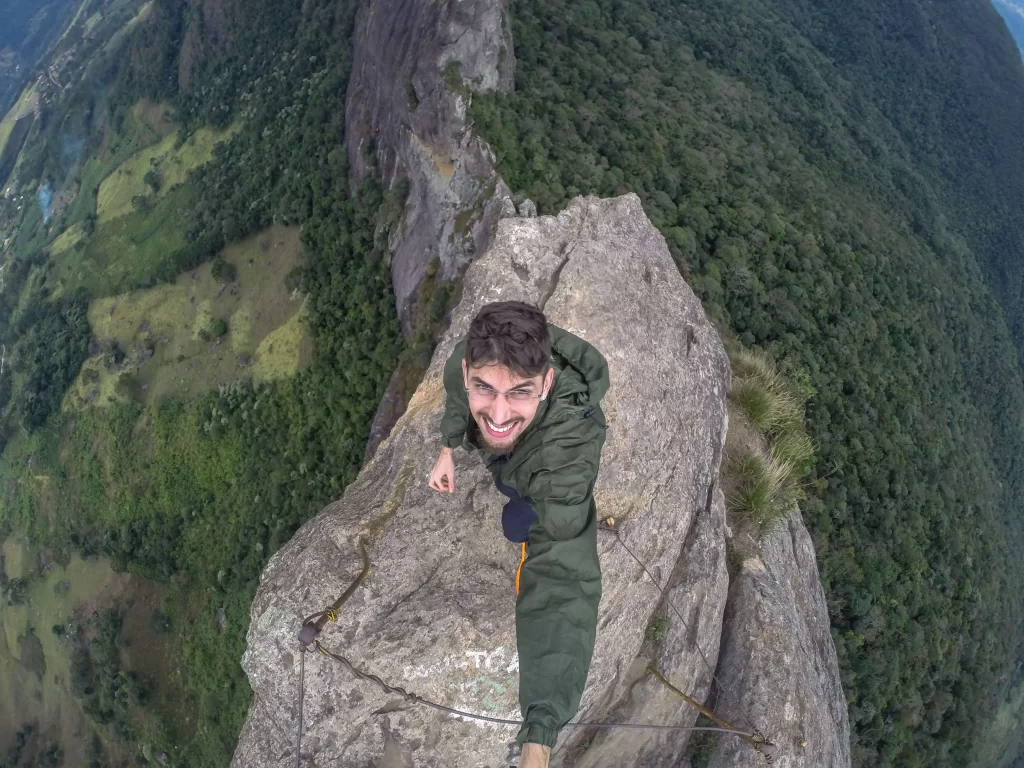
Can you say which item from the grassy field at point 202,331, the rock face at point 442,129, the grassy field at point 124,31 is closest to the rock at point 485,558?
the rock face at point 442,129

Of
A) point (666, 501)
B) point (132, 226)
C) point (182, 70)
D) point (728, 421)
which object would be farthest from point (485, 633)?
point (182, 70)

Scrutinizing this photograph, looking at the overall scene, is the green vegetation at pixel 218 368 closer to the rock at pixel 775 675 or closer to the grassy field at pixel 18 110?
the rock at pixel 775 675

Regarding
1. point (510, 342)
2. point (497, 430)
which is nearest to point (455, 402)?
point (497, 430)

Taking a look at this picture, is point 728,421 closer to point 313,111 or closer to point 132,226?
point 313,111

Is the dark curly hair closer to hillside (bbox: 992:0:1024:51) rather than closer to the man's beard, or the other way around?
the man's beard

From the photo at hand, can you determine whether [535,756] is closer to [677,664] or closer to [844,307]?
[677,664]

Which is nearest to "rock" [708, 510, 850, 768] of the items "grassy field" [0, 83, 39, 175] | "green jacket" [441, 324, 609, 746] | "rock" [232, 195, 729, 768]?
"rock" [232, 195, 729, 768]
